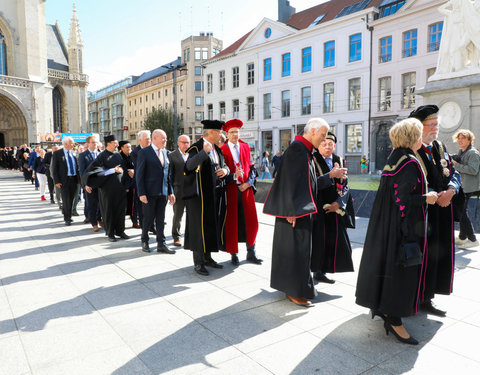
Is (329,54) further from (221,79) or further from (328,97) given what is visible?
(221,79)

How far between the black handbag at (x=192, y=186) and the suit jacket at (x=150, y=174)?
1352 mm

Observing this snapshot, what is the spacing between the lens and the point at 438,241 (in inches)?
149

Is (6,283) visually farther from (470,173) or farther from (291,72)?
(291,72)

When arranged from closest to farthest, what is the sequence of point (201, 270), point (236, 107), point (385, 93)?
point (201, 270) → point (385, 93) → point (236, 107)

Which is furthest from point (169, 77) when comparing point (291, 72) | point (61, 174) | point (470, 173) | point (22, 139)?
point (470, 173)

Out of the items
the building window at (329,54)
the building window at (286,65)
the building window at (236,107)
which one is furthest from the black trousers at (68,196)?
the building window at (236,107)

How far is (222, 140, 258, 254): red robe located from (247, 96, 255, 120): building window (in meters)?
34.3

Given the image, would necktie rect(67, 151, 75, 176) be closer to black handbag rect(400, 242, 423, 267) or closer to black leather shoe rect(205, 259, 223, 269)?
black leather shoe rect(205, 259, 223, 269)

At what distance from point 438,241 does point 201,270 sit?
2940 mm

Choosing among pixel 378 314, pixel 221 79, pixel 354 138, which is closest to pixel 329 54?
pixel 354 138

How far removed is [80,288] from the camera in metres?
4.72

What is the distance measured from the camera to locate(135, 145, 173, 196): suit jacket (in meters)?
6.47

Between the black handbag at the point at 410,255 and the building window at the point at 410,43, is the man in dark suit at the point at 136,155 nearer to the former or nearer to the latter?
the black handbag at the point at 410,255

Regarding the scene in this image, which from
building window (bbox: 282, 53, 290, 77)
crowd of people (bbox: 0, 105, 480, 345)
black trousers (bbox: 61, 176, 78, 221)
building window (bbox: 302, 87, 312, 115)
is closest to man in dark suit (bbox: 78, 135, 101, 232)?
black trousers (bbox: 61, 176, 78, 221)
